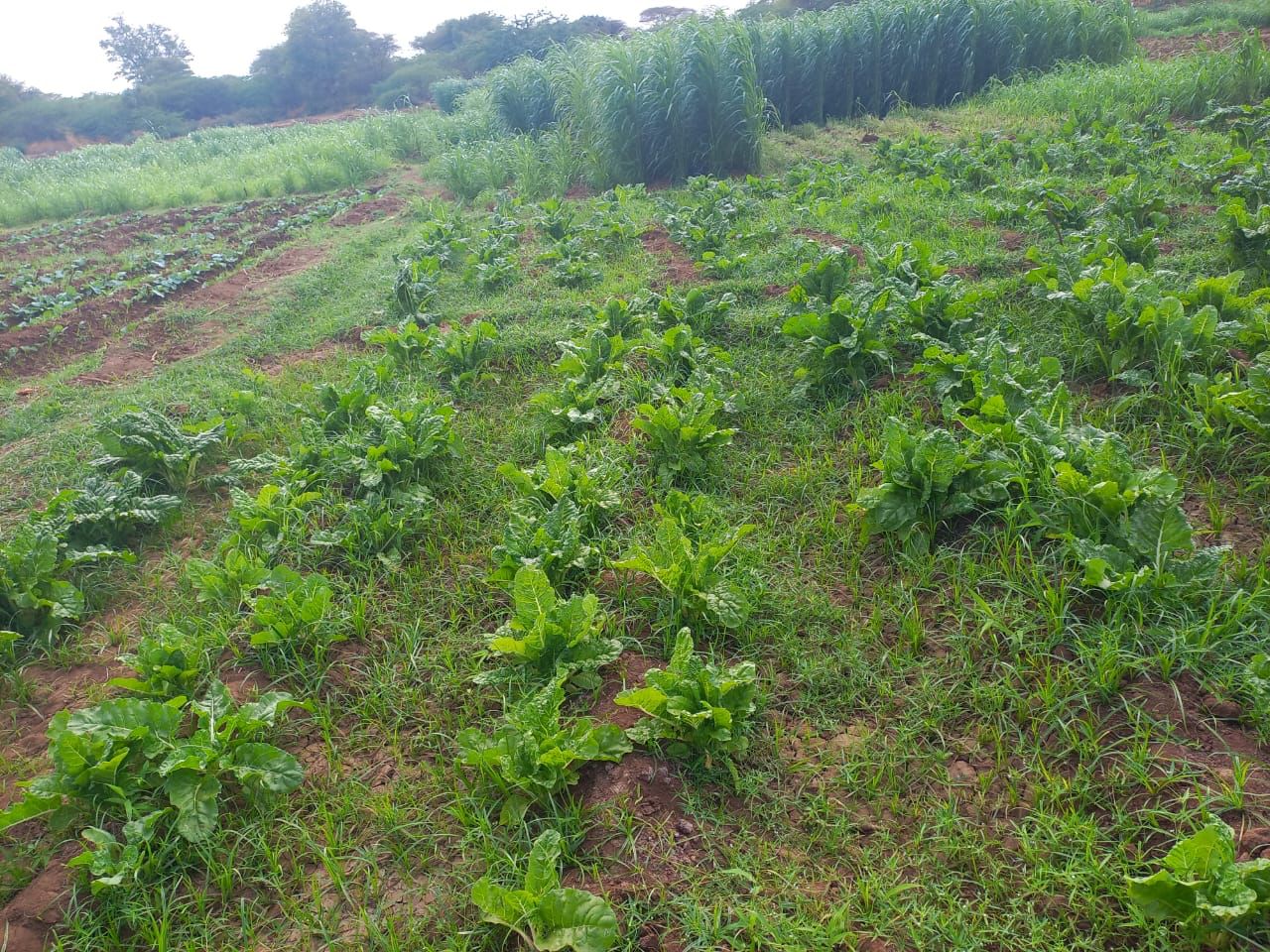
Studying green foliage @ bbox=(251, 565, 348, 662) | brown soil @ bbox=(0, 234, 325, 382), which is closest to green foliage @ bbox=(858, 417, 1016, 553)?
green foliage @ bbox=(251, 565, 348, 662)

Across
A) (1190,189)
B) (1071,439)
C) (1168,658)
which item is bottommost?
(1168,658)

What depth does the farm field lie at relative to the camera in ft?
6.34

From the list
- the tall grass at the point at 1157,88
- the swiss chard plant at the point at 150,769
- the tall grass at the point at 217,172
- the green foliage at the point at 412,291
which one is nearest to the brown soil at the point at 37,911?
the swiss chard plant at the point at 150,769

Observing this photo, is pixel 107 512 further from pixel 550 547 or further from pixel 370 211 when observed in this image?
pixel 370 211

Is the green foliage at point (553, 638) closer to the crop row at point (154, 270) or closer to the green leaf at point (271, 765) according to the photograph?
the green leaf at point (271, 765)

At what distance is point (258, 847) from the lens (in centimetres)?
215

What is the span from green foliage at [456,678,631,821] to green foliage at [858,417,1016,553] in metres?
1.40

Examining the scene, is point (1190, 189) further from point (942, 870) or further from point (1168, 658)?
point (942, 870)

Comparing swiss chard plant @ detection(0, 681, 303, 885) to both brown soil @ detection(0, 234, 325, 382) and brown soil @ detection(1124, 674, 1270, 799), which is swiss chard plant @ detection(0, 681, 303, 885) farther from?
brown soil @ detection(0, 234, 325, 382)

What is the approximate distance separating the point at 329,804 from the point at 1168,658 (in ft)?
8.34

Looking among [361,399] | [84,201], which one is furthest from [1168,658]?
[84,201]

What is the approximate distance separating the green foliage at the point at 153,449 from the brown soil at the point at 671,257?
3.68 meters

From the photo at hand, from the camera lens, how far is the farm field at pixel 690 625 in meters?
1.93

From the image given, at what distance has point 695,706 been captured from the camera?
2.24 metres
